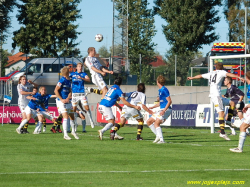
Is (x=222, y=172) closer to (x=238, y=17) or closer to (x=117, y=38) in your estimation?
(x=117, y=38)

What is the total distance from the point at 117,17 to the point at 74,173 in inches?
1362

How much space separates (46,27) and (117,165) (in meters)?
47.3

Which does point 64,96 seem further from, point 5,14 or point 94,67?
point 5,14

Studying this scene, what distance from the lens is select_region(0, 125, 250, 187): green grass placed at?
7.29 meters

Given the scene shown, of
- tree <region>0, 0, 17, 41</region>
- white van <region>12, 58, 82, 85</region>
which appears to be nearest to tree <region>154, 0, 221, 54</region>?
tree <region>0, 0, 17, 41</region>

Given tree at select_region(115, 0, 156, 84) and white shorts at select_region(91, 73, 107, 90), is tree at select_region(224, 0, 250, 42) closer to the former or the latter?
tree at select_region(115, 0, 156, 84)

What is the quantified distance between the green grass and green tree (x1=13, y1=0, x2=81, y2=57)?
43382 mm

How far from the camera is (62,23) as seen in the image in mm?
55344

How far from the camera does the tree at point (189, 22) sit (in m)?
53.5

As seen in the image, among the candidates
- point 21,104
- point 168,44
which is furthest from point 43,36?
point 21,104

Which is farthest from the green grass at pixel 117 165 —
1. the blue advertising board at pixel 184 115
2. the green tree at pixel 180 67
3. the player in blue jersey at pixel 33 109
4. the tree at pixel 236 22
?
the tree at pixel 236 22

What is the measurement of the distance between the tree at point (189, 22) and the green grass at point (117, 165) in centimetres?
4207

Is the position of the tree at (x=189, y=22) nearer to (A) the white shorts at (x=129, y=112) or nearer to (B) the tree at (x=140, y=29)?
(B) the tree at (x=140, y=29)

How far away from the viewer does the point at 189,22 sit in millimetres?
53500
